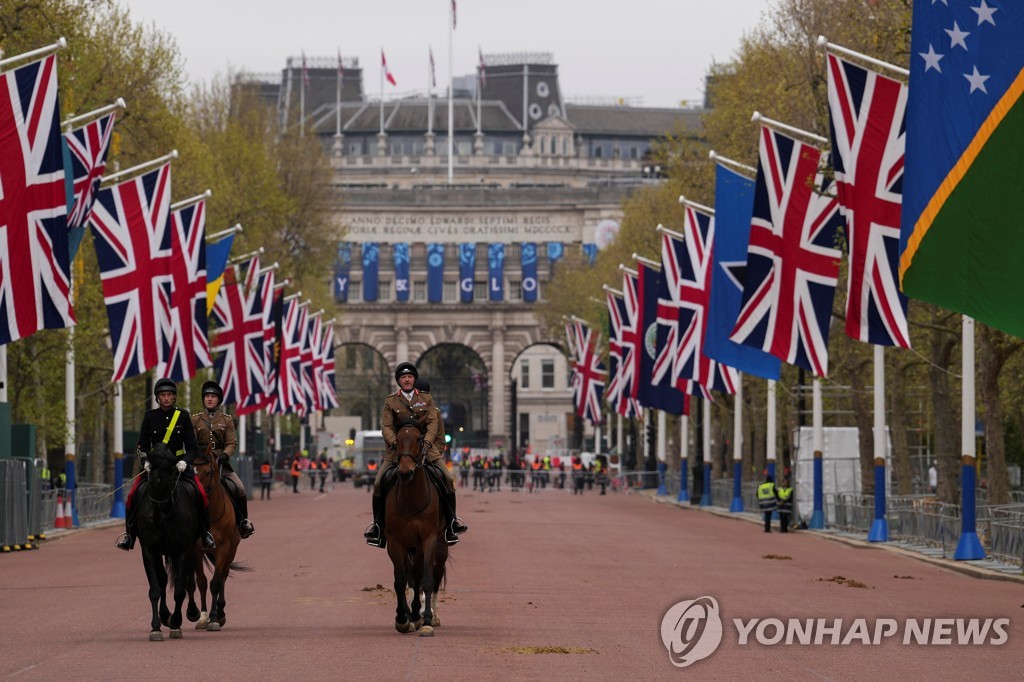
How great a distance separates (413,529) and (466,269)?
123311mm

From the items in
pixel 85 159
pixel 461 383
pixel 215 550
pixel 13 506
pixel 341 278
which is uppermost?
pixel 341 278

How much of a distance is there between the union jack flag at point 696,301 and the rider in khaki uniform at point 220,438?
27.0m

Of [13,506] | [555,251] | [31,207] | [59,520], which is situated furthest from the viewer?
[555,251]

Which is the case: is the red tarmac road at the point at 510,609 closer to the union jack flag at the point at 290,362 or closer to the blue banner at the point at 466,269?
the union jack flag at the point at 290,362

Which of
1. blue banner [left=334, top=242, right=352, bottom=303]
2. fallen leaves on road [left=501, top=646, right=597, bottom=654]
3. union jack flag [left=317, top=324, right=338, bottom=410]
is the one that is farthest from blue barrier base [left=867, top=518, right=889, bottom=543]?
blue banner [left=334, top=242, right=352, bottom=303]

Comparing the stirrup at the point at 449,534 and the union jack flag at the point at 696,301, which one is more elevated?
the union jack flag at the point at 696,301

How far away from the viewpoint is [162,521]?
65.3 ft

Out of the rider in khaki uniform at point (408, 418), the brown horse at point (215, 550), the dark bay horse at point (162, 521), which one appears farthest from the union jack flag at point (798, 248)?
the dark bay horse at point (162, 521)

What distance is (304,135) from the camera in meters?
90.3

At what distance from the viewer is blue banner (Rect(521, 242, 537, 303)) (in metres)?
140

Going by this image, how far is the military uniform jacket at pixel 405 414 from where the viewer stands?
65.7 ft

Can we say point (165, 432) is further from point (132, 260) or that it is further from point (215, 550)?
point (132, 260)

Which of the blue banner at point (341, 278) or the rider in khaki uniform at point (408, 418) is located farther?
the blue banner at point (341, 278)

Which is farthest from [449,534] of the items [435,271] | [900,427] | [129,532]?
[435,271]
